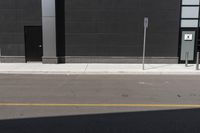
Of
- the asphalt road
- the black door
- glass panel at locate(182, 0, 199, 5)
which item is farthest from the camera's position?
the black door

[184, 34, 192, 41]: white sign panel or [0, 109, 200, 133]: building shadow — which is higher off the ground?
[184, 34, 192, 41]: white sign panel

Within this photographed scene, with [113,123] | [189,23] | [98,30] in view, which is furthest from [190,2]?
[113,123]

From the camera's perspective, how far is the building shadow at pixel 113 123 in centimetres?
514

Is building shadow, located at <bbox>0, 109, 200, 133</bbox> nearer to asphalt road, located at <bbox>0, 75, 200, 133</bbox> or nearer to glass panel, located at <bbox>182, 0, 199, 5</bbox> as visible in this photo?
asphalt road, located at <bbox>0, 75, 200, 133</bbox>

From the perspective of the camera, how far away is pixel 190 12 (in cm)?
1568

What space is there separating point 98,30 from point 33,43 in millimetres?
3994

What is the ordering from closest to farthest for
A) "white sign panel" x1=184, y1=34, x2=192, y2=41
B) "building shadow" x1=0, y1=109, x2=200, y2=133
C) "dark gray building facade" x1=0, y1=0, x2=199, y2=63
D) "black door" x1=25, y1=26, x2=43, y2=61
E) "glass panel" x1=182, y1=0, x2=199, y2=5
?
"building shadow" x1=0, y1=109, x2=200, y2=133
"glass panel" x1=182, y1=0, x2=199, y2=5
"dark gray building facade" x1=0, y1=0, x2=199, y2=63
"white sign panel" x1=184, y1=34, x2=192, y2=41
"black door" x1=25, y1=26, x2=43, y2=61

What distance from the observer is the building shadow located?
5.14 m

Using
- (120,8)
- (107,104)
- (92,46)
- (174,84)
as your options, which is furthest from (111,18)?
(107,104)

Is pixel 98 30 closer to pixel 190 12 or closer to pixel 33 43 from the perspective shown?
pixel 33 43

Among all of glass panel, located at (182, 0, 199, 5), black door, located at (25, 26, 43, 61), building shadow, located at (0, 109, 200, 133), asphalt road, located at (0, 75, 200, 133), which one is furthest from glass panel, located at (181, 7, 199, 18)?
building shadow, located at (0, 109, 200, 133)

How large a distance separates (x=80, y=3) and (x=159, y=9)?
4631 mm

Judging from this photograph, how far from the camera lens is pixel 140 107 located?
6758 millimetres

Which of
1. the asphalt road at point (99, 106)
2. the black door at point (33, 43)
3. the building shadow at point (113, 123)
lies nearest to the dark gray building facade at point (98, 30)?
the black door at point (33, 43)
